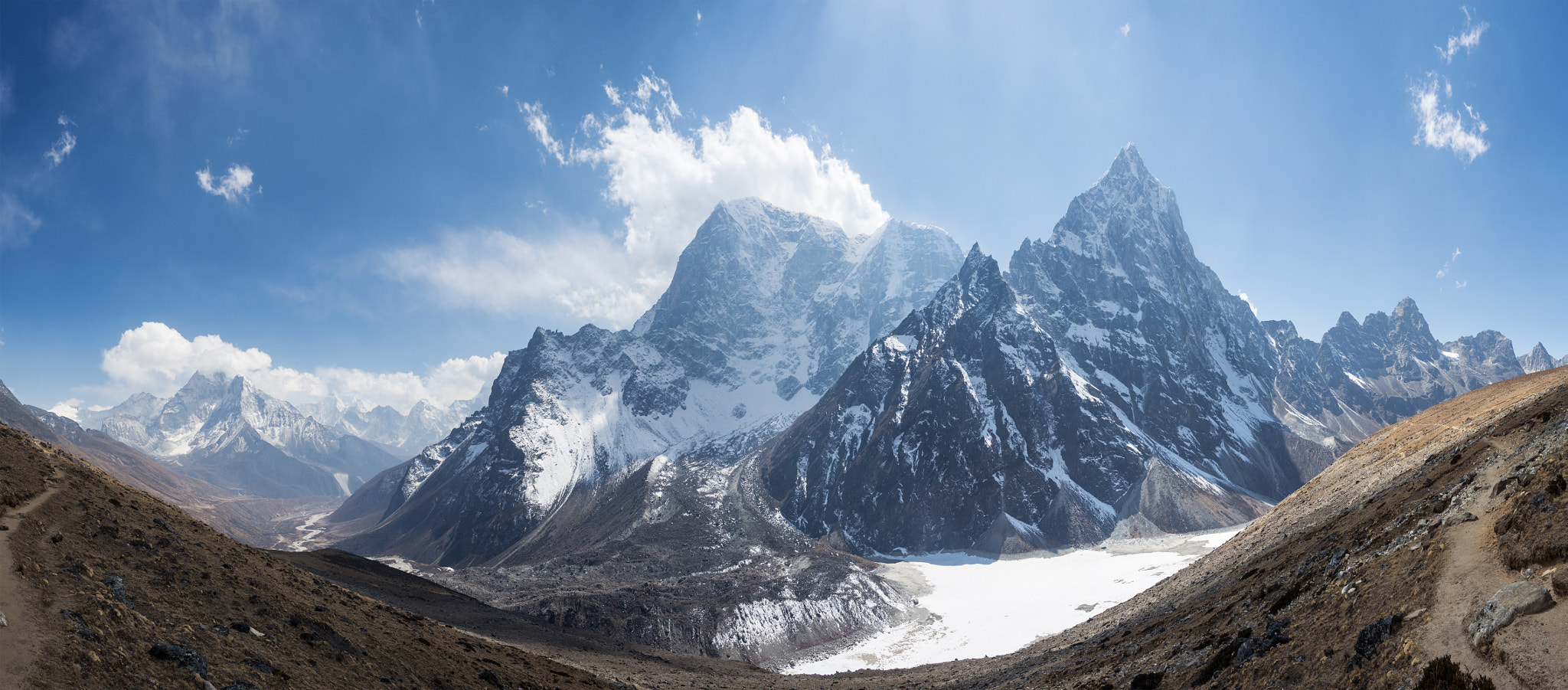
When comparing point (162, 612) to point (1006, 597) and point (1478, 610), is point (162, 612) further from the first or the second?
point (1006, 597)

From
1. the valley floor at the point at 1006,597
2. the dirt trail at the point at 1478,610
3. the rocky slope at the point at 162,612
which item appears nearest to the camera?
the dirt trail at the point at 1478,610

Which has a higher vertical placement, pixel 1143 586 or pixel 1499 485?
pixel 1499 485

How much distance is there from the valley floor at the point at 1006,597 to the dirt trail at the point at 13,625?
356 ft

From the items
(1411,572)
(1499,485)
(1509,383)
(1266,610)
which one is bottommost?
(1266,610)

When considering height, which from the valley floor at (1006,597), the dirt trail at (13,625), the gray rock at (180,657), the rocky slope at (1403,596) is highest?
the rocky slope at (1403,596)

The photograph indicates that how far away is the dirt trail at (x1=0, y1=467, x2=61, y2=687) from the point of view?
19.4 m

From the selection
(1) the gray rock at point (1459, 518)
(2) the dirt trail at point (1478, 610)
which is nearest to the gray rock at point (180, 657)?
(2) the dirt trail at point (1478, 610)

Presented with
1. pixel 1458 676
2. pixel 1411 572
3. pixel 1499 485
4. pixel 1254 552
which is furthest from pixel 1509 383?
pixel 1458 676


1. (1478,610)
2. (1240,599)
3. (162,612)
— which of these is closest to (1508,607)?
(1478,610)

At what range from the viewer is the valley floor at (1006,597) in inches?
4658

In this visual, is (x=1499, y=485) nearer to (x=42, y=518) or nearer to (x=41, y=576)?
(x=41, y=576)

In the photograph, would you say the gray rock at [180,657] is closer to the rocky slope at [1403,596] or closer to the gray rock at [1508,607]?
A: the rocky slope at [1403,596]

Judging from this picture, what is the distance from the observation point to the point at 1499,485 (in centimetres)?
2395

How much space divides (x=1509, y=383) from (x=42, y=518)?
405 ft
